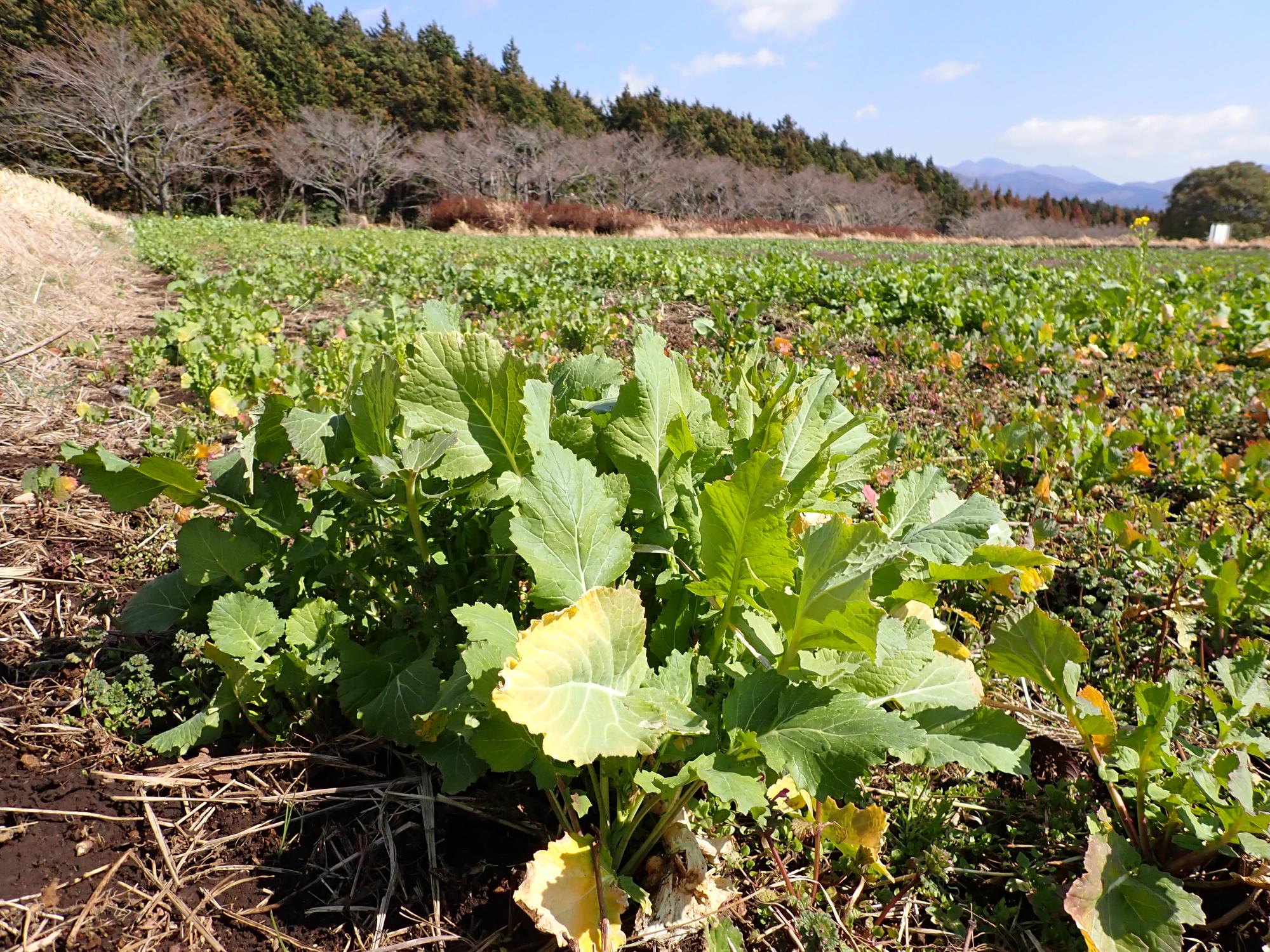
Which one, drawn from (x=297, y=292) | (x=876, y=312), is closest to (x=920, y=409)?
(x=876, y=312)

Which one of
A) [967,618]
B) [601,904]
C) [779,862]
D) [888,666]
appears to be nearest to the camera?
[601,904]

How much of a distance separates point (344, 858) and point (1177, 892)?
59.1 inches

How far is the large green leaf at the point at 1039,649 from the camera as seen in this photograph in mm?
1342

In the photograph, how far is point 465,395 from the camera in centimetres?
135

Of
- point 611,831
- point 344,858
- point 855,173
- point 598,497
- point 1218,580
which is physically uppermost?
point 855,173

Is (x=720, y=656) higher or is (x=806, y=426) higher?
(x=806, y=426)

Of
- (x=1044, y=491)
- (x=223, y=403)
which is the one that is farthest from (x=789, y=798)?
(x=223, y=403)

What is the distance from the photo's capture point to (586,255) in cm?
1138

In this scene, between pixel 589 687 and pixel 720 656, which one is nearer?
pixel 589 687

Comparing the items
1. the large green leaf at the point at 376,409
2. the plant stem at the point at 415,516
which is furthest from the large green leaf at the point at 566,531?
the large green leaf at the point at 376,409

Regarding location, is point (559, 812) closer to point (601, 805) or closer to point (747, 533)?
point (601, 805)

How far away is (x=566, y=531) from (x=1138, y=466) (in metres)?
2.83

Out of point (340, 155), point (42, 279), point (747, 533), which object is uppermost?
point (340, 155)

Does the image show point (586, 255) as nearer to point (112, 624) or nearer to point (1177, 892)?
point (112, 624)
